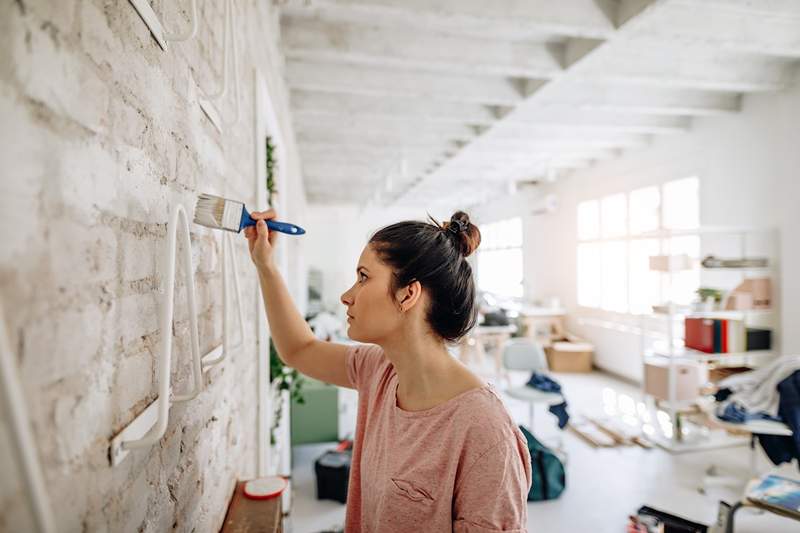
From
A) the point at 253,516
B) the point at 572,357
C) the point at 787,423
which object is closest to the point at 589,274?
the point at 572,357

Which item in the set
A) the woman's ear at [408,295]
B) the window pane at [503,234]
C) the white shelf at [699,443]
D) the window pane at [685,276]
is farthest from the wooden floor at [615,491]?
the window pane at [503,234]

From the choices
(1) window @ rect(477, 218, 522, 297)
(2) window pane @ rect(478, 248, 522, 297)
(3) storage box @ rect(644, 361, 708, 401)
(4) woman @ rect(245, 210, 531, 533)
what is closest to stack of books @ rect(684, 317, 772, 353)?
(3) storage box @ rect(644, 361, 708, 401)

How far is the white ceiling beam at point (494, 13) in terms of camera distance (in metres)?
2.52

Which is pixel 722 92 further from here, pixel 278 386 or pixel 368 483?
pixel 368 483

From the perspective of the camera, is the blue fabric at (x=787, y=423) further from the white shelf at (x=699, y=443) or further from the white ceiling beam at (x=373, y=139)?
the white ceiling beam at (x=373, y=139)

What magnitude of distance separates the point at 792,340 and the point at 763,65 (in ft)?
7.91

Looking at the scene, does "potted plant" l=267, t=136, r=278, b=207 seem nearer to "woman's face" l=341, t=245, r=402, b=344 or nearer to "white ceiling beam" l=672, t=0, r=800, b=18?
"woman's face" l=341, t=245, r=402, b=344

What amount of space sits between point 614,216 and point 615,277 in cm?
90

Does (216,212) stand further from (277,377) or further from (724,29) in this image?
(724,29)

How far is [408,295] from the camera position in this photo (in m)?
1.18

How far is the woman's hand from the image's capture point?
122 centimetres

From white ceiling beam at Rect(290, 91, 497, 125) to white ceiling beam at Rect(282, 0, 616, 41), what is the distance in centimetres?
136

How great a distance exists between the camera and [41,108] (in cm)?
49

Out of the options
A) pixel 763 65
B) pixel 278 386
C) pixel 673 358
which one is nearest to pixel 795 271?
pixel 673 358
